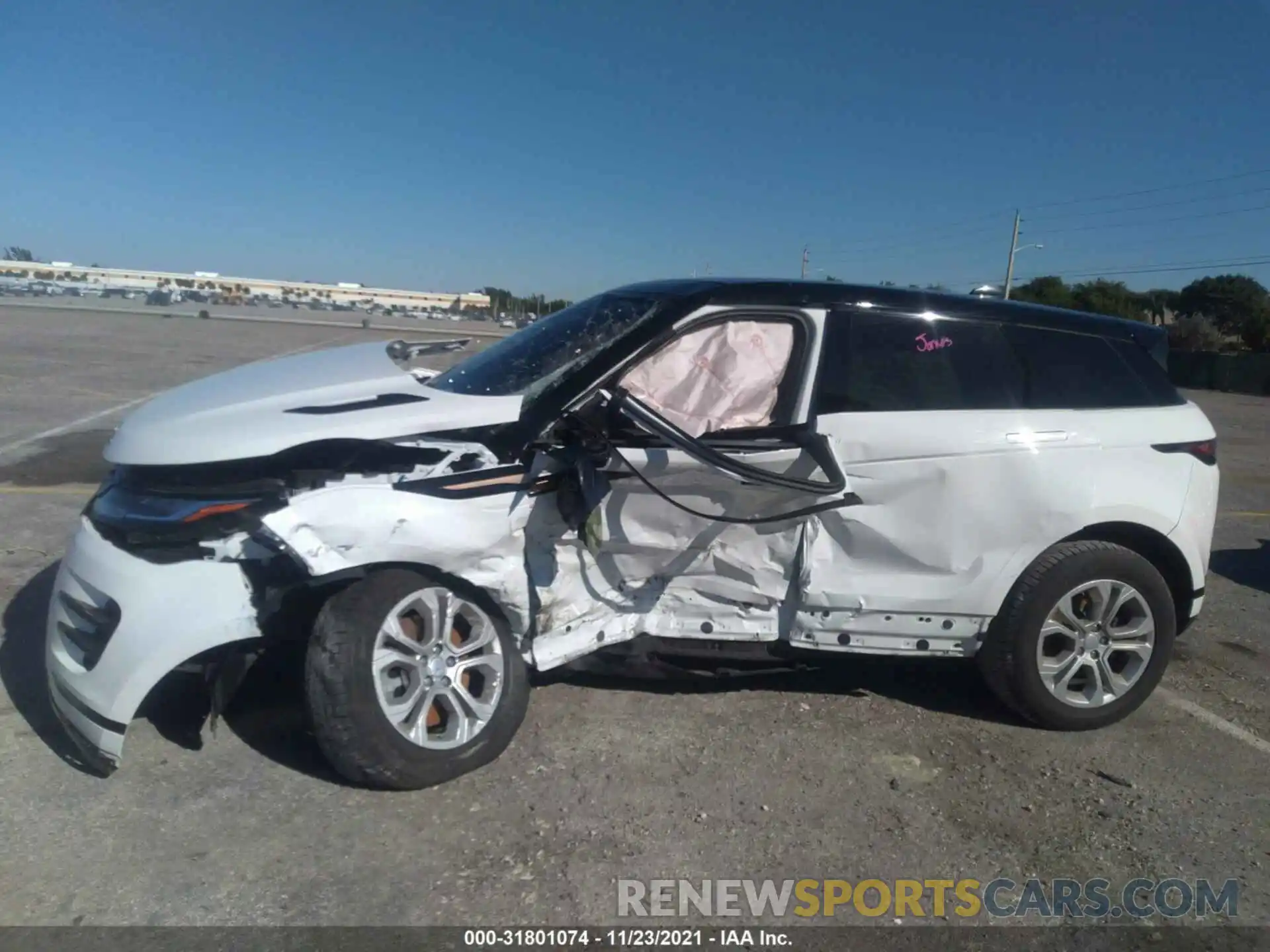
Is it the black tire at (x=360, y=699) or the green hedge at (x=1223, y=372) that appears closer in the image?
the black tire at (x=360, y=699)

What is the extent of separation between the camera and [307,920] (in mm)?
2676

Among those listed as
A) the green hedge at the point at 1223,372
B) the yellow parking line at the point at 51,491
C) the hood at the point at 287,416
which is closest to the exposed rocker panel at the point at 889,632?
the hood at the point at 287,416

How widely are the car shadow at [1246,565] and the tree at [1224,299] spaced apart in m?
47.3

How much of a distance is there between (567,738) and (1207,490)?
119 inches

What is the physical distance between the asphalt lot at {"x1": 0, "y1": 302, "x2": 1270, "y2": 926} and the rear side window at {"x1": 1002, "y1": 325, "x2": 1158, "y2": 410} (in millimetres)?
1252

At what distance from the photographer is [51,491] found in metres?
7.29

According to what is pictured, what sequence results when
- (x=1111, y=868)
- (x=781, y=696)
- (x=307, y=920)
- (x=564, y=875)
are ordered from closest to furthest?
1. (x=307, y=920)
2. (x=564, y=875)
3. (x=1111, y=868)
4. (x=781, y=696)

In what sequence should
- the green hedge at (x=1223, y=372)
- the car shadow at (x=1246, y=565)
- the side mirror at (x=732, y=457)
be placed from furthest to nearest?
the green hedge at (x=1223, y=372) → the car shadow at (x=1246, y=565) → the side mirror at (x=732, y=457)

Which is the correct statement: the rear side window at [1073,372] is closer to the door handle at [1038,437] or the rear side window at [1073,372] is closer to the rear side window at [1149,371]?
the rear side window at [1149,371]

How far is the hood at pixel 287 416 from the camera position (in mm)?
3260

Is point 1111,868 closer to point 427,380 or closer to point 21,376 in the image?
point 427,380

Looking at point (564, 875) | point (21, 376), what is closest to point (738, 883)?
point (564, 875)

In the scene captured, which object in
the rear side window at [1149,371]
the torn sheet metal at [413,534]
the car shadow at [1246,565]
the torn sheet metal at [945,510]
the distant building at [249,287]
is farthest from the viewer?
the distant building at [249,287]

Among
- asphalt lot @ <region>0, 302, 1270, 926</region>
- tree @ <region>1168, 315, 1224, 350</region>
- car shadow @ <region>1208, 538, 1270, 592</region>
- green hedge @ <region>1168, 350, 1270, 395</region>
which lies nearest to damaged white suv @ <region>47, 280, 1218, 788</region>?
asphalt lot @ <region>0, 302, 1270, 926</region>
